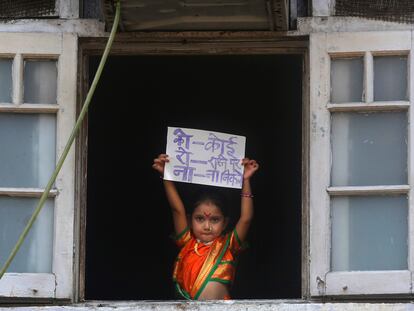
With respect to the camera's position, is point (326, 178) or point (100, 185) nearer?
point (326, 178)

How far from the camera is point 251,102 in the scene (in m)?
8.17

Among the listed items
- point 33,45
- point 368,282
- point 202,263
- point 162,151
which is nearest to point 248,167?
point 202,263

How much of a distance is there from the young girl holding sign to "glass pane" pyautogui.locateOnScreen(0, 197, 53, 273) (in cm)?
65

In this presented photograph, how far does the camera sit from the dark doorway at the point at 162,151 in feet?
26.1

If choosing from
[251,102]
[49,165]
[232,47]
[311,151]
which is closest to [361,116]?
[311,151]

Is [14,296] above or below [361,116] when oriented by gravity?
below

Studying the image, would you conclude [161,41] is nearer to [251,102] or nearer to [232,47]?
[232,47]

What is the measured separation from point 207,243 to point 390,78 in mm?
1268

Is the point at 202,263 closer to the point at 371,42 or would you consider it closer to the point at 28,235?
the point at 28,235

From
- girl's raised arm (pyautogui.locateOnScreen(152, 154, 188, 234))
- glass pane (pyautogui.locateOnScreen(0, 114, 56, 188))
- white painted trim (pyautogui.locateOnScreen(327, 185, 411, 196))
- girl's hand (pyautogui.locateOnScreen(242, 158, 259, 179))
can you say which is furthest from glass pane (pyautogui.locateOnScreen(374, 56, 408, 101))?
glass pane (pyautogui.locateOnScreen(0, 114, 56, 188))

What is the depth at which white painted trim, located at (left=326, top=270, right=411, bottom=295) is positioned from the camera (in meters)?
6.02

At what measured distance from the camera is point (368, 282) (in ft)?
19.8

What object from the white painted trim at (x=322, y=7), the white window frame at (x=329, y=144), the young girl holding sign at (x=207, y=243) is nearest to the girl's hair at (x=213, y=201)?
the young girl holding sign at (x=207, y=243)

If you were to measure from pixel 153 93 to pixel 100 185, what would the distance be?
2.15 ft
